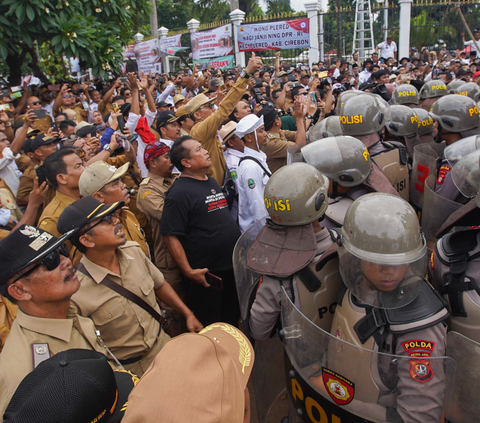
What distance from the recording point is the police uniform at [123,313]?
2207 millimetres

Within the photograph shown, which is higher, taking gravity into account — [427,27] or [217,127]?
[427,27]

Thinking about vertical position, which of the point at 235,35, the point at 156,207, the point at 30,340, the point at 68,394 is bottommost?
the point at 156,207

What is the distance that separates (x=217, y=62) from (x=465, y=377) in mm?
17666

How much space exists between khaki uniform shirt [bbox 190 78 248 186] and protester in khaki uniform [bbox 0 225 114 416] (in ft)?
7.94

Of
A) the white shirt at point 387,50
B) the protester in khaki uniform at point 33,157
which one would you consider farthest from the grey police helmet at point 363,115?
the white shirt at point 387,50

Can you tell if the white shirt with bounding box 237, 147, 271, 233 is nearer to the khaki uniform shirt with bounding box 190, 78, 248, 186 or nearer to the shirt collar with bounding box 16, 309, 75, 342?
the khaki uniform shirt with bounding box 190, 78, 248, 186

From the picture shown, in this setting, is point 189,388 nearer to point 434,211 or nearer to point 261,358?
point 261,358

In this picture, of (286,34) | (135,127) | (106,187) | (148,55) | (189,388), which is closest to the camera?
(189,388)

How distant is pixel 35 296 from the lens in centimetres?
184

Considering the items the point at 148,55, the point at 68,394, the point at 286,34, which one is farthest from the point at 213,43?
the point at 68,394

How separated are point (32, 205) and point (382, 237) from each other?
121 inches

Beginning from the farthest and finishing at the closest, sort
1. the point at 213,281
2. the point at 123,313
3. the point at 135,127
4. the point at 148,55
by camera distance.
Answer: the point at 148,55 → the point at 135,127 → the point at 213,281 → the point at 123,313

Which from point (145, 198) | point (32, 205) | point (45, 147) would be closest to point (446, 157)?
point (145, 198)

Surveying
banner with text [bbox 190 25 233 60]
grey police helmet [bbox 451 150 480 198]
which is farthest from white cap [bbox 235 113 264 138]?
banner with text [bbox 190 25 233 60]
